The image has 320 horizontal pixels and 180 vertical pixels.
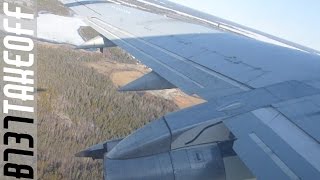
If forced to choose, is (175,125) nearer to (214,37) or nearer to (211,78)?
(211,78)

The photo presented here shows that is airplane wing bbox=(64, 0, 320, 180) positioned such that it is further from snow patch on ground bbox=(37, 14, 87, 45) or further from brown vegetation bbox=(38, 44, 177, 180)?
snow patch on ground bbox=(37, 14, 87, 45)

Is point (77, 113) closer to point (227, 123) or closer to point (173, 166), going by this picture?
point (173, 166)

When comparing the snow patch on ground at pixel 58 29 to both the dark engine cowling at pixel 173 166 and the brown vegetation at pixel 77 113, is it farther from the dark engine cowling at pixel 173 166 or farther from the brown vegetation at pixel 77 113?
the dark engine cowling at pixel 173 166

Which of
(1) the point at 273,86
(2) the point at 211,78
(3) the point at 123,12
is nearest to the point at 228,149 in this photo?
(1) the point at 273,86

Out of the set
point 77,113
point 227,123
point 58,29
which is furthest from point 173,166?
point 58,29

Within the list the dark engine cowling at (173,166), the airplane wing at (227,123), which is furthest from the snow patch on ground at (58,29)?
the dark engine cowling at (173,166)
